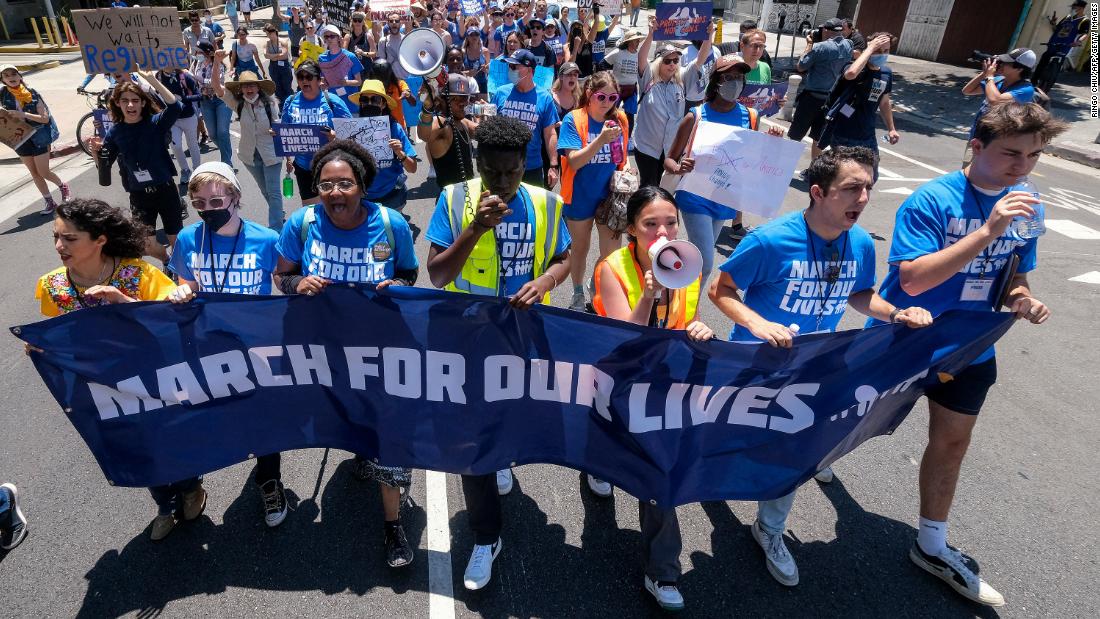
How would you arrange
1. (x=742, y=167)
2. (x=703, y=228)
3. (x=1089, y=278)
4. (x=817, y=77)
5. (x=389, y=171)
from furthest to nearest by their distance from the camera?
(x=817, y=77)
(x=1089, y=278)
(x=389, y=171)
(x=703, y=228)
(x=742, y=167)

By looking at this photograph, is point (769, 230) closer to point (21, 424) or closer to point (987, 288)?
point (987, 288)

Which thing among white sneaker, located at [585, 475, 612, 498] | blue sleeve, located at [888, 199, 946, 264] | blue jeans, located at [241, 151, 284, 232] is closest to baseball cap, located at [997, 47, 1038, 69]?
blue sleeve, located at [888, 199, 946, 264]

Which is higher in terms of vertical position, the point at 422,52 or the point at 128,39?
the point at 422,52

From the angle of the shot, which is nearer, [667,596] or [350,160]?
[667,596]

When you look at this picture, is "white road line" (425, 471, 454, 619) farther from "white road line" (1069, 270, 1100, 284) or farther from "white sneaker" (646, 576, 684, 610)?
"white road line" (1069, 270, 1100, 284)

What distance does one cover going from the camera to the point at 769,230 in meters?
2.77

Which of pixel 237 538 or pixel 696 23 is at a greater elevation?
pixel 696 23

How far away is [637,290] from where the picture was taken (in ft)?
9.12

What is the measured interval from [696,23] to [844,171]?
5775 millimetres

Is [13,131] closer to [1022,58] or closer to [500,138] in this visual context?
[500,138]

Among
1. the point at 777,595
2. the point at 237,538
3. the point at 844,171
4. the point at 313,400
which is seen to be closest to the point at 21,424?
the point at 237,538

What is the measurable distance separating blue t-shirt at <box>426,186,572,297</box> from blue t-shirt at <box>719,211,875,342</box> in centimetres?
94

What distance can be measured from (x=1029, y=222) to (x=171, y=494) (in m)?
4.08

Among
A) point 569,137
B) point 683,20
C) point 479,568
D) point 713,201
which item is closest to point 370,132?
point 569,137
